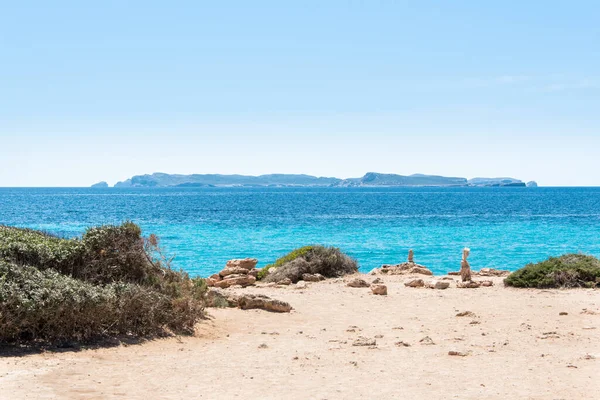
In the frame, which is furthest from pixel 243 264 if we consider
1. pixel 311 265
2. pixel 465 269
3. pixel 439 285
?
pixel 465 269

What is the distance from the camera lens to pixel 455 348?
1259cm

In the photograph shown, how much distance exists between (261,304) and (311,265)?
7456mm

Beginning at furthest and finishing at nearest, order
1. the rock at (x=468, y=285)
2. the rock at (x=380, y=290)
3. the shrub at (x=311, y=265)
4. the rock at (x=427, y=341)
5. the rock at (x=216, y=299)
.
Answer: the shrub at (x=311, y=265)
the rock at (x=468, y=285)
the rock at (x=380, y=290)
the rock at (x=216, y=299)
the rock at (x=427, y=341)

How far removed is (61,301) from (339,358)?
5.06 metres

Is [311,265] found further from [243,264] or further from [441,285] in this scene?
[441,285]

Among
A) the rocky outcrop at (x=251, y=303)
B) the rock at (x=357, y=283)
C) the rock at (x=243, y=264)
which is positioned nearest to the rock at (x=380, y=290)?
the rock at (x=357, y=283)

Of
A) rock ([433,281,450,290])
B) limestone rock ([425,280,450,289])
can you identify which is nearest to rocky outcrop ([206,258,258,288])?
limestone rock ([425,280,450,289])

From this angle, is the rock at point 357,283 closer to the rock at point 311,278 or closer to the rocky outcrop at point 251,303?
the rock at point 311,278

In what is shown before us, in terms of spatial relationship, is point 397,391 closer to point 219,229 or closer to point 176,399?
point 176,399

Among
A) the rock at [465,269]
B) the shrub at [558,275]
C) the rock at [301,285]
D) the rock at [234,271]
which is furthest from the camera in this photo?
the rock at [234,271]

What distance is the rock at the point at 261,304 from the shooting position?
16.9 meters

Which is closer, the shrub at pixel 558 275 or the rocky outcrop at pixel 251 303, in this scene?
the rocky outcrop at pixel 251 303

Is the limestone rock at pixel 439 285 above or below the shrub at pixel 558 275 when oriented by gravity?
below

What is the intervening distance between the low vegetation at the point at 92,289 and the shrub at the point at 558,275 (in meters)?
11.2
